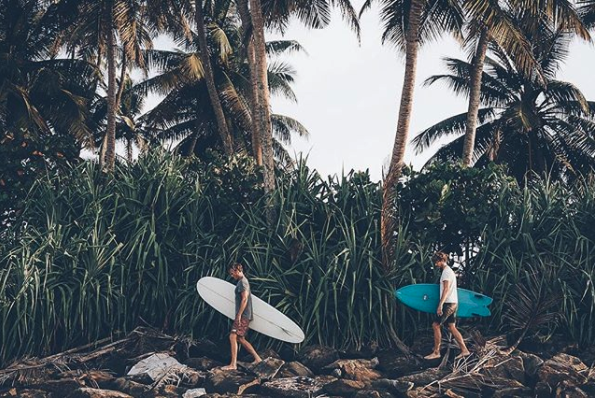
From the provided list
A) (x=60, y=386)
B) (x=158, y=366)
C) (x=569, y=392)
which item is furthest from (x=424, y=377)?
(x=60, y=386)

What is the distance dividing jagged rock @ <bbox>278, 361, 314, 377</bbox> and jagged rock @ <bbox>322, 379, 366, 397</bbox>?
499 mm

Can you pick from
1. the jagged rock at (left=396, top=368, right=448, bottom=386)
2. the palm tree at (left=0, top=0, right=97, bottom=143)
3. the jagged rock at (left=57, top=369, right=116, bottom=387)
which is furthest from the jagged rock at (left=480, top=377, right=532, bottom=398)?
the palm tree at (left=0, top=0, right=97, bottom=143)

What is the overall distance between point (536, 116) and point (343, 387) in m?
14.2

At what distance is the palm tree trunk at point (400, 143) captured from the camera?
12.2 metres

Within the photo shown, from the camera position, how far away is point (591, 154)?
23.8 metres

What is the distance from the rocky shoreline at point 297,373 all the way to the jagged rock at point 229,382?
0.5 inches

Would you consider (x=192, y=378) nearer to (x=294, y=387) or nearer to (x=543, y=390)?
(x=294, y=387)

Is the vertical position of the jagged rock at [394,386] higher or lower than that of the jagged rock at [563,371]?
lower

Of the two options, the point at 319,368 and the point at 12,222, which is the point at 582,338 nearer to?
the point at 319,368

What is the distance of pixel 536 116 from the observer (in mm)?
22781

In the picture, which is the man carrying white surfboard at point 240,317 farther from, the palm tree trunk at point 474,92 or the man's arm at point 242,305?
the palm tree trunk at point 474,92

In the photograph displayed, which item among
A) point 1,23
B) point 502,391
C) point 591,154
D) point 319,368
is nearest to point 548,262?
point 502,391

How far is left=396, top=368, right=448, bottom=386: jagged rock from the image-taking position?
34.8 ft

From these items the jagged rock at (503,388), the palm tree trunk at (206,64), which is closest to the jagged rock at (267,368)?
the jagged rock at (503,388)
